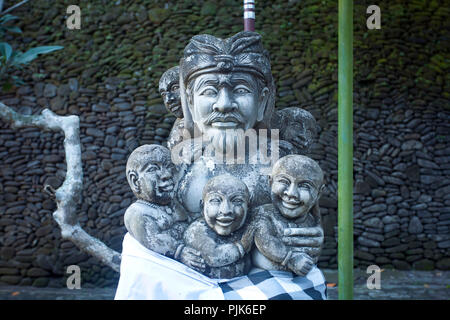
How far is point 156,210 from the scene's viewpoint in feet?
8.91

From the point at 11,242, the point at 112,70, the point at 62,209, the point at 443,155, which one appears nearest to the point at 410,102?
the point at 443,155

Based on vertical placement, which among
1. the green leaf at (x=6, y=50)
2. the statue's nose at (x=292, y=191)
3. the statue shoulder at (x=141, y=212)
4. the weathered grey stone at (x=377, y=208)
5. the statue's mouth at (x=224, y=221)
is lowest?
the weathered grey stone at (x=377, y=208)

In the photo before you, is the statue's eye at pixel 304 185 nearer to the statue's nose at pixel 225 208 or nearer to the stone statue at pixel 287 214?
the stone statue at pixel 287 214

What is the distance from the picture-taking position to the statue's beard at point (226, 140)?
9.38 ft

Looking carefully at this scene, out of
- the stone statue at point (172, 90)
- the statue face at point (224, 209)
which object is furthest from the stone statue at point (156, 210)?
the stone statue at point (172, 90)

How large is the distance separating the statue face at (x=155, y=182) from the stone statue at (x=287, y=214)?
49 cm

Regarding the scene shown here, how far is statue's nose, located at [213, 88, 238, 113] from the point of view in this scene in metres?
2.79

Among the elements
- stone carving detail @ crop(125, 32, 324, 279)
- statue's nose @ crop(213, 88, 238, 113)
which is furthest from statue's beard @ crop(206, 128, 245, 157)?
statue's nose @ crop(213, 88, 238, 113)

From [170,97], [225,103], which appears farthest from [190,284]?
[170,97]

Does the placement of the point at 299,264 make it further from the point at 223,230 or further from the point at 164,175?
the point at 164,175

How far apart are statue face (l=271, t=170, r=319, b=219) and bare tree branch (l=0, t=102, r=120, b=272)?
277 centimetres

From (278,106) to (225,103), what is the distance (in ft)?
17.2

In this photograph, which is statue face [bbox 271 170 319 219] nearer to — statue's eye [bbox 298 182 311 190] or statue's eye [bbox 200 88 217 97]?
statue's eye [bbox 298 182 311 190]

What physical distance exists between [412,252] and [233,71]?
5726 millimetres
